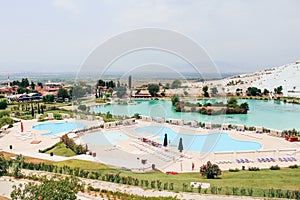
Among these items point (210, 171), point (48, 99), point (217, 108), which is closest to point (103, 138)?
point (210, 171)

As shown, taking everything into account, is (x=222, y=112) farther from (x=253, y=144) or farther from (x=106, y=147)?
(x=106, y=147)

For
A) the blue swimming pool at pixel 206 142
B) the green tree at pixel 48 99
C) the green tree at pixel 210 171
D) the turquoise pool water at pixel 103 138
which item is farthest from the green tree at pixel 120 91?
the green tree at pixel 210 171

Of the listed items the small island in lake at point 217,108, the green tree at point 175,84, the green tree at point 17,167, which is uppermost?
the green tree at point 175,84

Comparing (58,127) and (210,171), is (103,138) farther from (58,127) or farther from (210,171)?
(210,171)

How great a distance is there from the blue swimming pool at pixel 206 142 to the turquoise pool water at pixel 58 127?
3.88 m

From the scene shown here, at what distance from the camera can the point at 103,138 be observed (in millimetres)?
12844

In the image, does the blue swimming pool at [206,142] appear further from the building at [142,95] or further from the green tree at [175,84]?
the green tree at [175,84]

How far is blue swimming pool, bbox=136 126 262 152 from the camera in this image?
11.3 meters

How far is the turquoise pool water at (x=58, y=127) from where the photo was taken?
596 inches

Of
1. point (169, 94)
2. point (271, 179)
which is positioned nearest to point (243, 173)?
point (271, 179)

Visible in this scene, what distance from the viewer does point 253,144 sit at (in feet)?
39.4

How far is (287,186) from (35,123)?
14.7m

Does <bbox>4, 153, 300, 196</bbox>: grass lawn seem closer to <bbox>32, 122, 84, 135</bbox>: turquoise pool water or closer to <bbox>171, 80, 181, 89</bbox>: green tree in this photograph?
<bbox>32, 122, 84, 135</bbox>: turquoise pool water

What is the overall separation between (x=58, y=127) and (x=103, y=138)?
4576 mm
